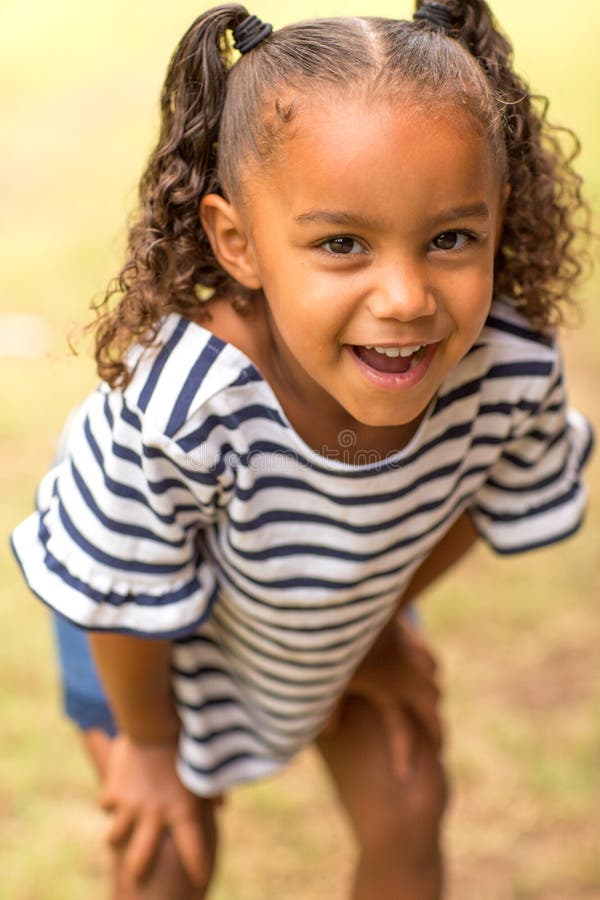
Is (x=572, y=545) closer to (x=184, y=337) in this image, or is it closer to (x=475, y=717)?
(x=475, y=717)

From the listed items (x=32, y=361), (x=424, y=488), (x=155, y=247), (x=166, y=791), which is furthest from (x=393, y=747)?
(x=32, y=361)

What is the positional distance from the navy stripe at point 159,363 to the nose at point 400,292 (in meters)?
0.24

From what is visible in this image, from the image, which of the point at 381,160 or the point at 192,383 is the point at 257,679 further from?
the point at 381,160

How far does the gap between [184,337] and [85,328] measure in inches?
4.4

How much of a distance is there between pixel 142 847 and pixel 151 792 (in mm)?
68

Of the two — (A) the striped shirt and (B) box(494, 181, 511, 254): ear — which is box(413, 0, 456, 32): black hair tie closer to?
(B) box(494, 181, 511, 254): ear

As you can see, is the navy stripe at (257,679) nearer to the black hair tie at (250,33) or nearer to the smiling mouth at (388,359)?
the smiling mouth at (388,359)

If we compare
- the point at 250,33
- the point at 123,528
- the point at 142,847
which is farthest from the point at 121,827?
A: the point at 250,33

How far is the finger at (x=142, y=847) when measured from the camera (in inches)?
61.1

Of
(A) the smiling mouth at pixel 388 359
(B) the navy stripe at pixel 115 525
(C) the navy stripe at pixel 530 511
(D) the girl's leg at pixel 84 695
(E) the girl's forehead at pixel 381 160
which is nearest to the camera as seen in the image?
(E) the girl's forehead at pixel 381 160

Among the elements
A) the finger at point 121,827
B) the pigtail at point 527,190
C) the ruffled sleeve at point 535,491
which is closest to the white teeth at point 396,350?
the pigtail at point 527,190

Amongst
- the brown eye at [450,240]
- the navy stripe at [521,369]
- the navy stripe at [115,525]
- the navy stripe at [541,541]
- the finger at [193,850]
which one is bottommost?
the finger at [193,850]

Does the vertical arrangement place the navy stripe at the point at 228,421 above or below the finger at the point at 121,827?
above

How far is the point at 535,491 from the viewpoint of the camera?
60.5 inches
